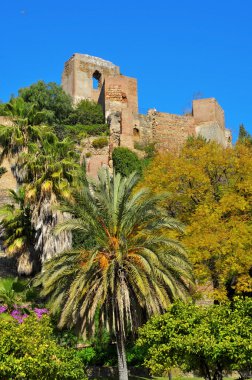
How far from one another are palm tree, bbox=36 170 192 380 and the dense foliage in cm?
116

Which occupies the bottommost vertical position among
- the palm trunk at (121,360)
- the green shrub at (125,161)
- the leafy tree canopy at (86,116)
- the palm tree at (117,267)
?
the palm trunk at (121,360)

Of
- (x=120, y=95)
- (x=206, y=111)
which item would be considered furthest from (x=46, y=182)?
(x=206, y=111)

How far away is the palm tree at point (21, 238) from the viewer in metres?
24.5

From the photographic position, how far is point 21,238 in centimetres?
2486

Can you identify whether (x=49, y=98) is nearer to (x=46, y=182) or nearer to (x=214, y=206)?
(x=46, y=182)

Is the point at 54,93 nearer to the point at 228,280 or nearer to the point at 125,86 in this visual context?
the point at 125,86

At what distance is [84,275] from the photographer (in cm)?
1667

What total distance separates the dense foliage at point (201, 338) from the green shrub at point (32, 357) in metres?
2.34

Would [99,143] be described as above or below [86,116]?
below

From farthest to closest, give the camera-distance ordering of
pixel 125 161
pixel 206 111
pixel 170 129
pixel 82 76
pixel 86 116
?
pixel 82 76 → pixel 206 111 → pixel 170 129 → pixel 86 116 → pixel 125 161

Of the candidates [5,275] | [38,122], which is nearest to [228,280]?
[5,275]

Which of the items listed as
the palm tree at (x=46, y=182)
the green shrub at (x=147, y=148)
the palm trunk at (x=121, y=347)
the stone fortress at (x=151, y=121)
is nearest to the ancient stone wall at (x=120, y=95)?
the stone fortress at (x=151, y=121)

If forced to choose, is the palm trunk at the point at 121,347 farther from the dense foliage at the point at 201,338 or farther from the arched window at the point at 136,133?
the arched window at the point at 136,133

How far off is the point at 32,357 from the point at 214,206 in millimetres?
12470
